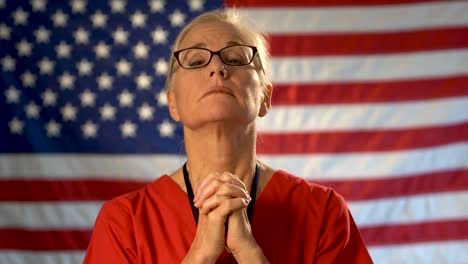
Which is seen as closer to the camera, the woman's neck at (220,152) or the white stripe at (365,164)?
the woman's neck at (220,152)

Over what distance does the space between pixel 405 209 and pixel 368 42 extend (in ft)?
1.98

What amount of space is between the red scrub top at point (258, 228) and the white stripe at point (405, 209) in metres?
1.06

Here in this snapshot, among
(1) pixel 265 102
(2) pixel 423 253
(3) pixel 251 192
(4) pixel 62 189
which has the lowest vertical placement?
(2) pixel 423 253

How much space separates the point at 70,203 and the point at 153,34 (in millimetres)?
650

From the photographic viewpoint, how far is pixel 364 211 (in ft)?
7.62

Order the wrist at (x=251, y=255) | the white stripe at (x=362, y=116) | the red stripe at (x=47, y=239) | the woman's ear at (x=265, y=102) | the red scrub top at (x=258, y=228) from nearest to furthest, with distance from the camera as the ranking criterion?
the wrist at (x=251, y=255), the red scrub top at (x=258, y=228), the woman's ear at (x=265, y=102), the red stripe at (x=47, y=239), the white stripe at (x=362, y=116)

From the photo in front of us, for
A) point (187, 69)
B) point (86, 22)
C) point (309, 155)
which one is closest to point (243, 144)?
point (187, 69)

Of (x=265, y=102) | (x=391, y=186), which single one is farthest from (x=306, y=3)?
(x=265, y=102)

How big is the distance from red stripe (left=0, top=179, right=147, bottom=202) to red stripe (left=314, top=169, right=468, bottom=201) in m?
0.71

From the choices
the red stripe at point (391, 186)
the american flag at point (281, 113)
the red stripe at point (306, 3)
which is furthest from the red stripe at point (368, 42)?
the red stripe at point (391, 186)

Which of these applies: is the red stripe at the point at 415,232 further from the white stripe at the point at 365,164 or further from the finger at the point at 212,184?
the finger at the point at 212,184

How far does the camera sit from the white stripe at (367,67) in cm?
235

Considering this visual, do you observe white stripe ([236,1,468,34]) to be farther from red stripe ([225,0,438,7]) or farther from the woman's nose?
the woman's nose

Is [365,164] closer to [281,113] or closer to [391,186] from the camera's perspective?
[391,186]
